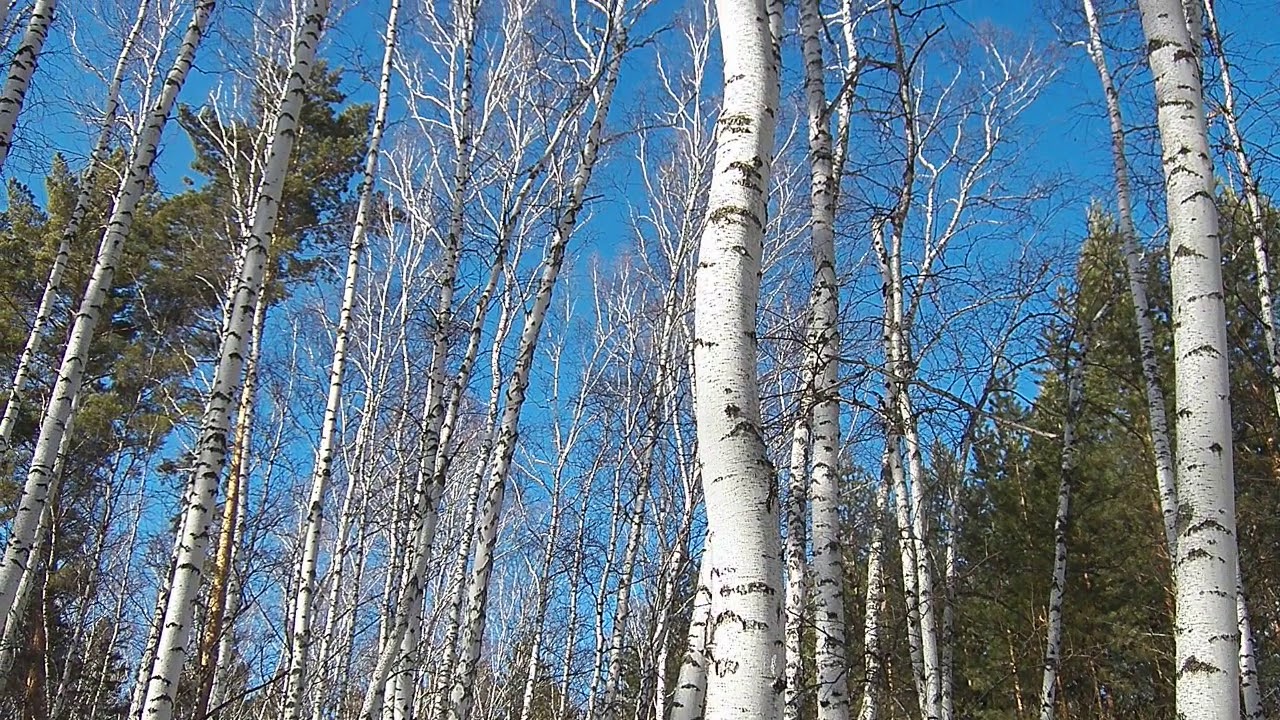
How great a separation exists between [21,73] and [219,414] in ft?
7.32

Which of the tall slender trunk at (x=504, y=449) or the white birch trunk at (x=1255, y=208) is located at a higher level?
the white birch trunk at (x=1255, y=208)

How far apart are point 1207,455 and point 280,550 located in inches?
599

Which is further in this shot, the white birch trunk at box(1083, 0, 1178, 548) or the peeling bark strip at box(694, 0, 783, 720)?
the white birch trunk at box(1083, 0, 1178, 548)

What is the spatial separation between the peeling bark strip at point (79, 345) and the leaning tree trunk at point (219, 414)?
0.90 meters

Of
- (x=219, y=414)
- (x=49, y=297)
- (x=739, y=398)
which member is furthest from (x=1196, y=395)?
(x=49, y=297)

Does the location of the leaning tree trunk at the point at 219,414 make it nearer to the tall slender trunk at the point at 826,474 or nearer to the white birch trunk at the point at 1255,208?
the tall slender trunk at the point at 826,474

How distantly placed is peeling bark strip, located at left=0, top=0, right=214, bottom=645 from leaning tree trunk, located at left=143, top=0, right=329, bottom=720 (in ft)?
2.95

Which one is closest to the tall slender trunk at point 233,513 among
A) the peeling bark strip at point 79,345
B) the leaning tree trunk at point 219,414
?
the peeling bark strip at point 79,345

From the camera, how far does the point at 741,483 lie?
7.87ft

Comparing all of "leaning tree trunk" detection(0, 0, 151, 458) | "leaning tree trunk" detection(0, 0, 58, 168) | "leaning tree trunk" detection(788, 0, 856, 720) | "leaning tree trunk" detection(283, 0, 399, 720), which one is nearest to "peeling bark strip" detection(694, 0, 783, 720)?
"leaning tree trunk" detection(788, 0, 856, 720)

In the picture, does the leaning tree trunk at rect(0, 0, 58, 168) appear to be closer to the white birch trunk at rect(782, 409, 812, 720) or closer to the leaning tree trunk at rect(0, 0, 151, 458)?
the leaning tree trunk at rect(0, 0, 151, 458)

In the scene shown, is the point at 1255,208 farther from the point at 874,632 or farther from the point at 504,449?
the point at 504,449

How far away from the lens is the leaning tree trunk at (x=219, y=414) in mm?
3971

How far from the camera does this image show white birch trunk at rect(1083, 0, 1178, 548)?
6785mm
